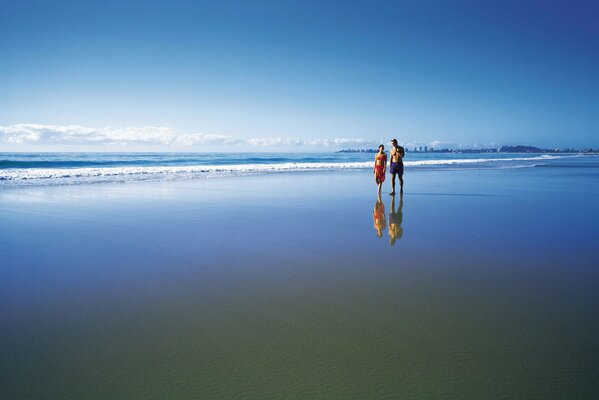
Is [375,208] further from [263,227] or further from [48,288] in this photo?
[48,288]

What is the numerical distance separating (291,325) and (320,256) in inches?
82.2

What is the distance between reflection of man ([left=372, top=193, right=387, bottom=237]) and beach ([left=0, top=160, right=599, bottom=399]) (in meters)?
0.22

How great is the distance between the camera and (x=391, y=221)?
7.68m

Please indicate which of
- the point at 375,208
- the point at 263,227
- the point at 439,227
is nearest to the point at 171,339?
the point at 263,227

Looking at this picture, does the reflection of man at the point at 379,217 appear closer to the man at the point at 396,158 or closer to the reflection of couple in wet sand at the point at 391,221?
the reflection of couple in wet sand at the point at 391,221

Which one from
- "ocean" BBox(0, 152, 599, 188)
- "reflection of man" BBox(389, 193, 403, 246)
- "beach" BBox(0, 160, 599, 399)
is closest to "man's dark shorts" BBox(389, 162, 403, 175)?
"reflection of man" BBox(389, 193, 403, 246)

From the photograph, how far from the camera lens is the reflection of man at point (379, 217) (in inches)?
269

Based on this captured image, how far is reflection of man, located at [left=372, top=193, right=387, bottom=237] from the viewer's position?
6.84 meters

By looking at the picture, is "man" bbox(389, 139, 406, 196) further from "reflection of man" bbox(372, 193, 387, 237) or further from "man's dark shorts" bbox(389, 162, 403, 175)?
"reflection of man" bbox(372, 193, 387, 237)

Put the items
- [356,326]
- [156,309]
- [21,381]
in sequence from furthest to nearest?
[156,309] → [356,326] → [21,381]

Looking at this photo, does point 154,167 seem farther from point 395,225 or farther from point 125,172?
point 395,225

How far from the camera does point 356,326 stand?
298cm

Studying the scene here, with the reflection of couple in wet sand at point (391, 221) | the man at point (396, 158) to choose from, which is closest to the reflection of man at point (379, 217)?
the reflection of couple in wet sand at point (391, 221)

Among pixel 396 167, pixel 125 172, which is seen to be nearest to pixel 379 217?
pixel 396 167
